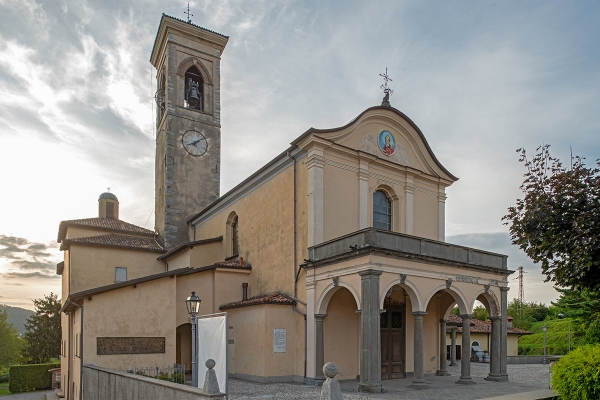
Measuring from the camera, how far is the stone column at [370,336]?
42.7 ft

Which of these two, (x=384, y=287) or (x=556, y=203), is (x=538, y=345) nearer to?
(x=384, y=287)

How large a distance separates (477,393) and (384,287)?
386 centimetres

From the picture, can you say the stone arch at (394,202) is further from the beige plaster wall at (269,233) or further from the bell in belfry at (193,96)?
the bell in belfry at (193,96)

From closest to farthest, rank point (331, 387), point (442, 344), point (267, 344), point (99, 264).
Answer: point (331, 387) → point (267, 344) → point (442, 344) → point (99, 264)

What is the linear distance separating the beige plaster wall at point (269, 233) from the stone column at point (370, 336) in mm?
4530

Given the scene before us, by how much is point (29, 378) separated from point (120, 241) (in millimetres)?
16128

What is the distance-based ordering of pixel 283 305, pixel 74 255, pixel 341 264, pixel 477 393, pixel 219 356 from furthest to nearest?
1. pixel 74 255
2. pixel 283 305
3. pixel 341 264
4. pixel 477 393
5. pixel 219 356

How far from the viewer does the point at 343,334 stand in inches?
658

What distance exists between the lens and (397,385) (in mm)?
15086

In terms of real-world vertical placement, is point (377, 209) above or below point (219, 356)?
above

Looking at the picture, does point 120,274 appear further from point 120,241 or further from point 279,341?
point 279,341

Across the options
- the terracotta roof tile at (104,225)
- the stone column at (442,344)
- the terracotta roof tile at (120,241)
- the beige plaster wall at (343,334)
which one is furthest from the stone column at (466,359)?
the terracotta roof tile at (104,225)

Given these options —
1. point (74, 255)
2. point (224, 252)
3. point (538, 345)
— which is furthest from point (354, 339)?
point (538, 345)

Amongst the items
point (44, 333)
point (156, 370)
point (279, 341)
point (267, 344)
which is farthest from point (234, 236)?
point (44, 333)
